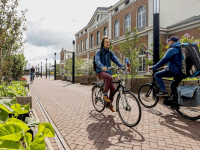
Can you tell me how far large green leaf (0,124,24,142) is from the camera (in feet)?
3.42

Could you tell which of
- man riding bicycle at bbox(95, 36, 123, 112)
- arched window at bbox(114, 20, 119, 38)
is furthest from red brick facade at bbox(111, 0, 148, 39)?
man riding bicycle at bbox(95, 36, 123, 112)

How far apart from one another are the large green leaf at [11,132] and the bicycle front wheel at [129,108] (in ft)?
7.92

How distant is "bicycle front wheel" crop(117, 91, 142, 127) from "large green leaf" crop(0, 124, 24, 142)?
2.41m

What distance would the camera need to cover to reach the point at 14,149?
A: 3.28ft

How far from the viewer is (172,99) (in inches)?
161

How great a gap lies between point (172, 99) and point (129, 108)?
4.85 feet

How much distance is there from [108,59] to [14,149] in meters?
3.41

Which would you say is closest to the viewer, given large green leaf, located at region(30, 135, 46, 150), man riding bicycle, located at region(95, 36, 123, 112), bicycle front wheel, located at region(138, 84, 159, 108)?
large green leaf, located at region(30, 135, 46, 150)

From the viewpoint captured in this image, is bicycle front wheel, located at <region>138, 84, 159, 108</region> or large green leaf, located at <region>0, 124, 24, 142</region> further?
bicycle front wheel, located at <region>138, 84, 159, 108</region>

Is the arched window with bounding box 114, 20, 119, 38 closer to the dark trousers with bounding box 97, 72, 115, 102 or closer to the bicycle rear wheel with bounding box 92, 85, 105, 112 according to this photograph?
the bicycle rear wheel with bounding box 92, 85, 105, 112

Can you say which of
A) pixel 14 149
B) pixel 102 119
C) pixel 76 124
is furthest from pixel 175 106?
pixel 14 149

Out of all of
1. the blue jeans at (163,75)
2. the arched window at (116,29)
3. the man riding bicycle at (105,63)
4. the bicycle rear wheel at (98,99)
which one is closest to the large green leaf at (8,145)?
the man riding bicycle at (105,63)

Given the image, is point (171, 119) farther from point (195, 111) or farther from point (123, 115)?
point (123, 115)

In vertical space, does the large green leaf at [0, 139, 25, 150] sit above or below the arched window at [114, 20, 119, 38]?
below
